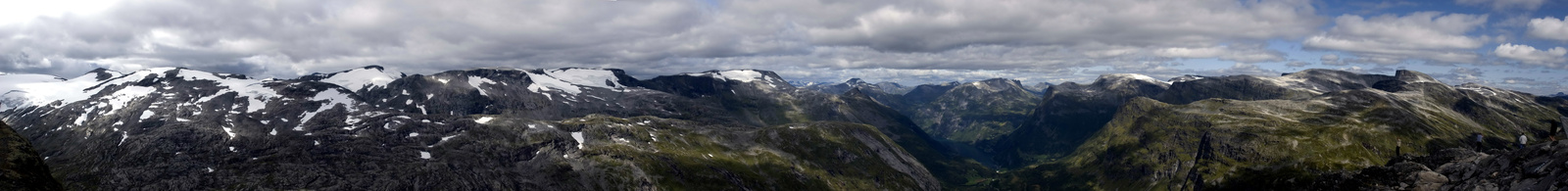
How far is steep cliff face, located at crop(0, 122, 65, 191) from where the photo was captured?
2592 centimetres

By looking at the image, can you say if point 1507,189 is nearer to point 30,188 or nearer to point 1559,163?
point 1559,163

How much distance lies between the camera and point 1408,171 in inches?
3469

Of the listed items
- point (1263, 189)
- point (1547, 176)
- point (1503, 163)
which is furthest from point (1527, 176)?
point (1263, 189)

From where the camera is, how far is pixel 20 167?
26.8 metres

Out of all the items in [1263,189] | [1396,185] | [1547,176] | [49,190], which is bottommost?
[1263,189]

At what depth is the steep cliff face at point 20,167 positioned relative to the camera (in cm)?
2592

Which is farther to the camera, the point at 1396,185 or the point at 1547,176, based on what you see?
the point at 1396,185

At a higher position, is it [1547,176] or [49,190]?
[49,190]

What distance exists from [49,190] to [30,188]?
1.87 meters

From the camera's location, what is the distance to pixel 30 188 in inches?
1035

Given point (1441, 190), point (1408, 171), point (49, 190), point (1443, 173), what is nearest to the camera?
point (49, 190)

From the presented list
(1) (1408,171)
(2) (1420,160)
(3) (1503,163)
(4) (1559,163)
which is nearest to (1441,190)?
(3) (1503,163)

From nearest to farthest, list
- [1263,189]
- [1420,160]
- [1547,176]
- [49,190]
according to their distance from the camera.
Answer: [49,190] → [1547,176] → [1420,160] → [1263,189]

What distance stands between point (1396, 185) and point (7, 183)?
13193cm
